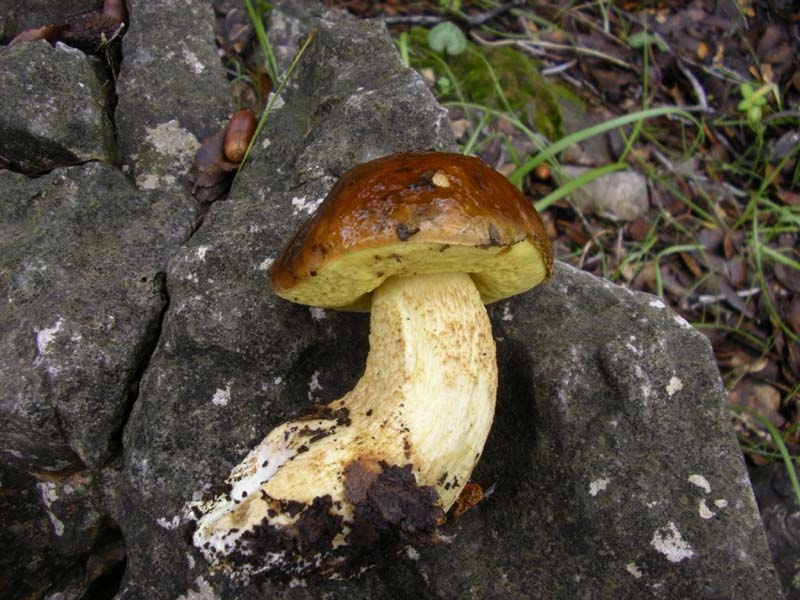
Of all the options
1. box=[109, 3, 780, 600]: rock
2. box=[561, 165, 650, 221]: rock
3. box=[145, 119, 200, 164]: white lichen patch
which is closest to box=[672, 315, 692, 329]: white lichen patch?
box=[109, 3, 780, 600]: rock

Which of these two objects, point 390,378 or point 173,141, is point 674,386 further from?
point 173,141

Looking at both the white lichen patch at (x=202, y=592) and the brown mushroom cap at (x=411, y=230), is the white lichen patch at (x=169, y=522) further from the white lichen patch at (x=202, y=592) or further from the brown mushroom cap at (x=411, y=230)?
the brown mushroom cap at (x=411, y=230)

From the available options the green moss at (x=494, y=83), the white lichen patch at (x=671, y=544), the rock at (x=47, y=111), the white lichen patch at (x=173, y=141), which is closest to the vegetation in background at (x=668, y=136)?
the green moss at (x=494, y=83)

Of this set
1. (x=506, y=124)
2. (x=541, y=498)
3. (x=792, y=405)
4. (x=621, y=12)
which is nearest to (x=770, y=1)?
(x=621, y=12)

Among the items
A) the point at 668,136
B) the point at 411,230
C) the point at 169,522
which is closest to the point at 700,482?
the point at 411,230

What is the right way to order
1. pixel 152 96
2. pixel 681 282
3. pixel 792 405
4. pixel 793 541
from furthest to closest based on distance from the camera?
pixel 681 282 → pixel 792 405 → pixel 152 96 → pixel 793 541

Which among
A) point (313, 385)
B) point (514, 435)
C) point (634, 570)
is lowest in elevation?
point (634, 570)

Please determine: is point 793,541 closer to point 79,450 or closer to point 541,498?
point 541,498
